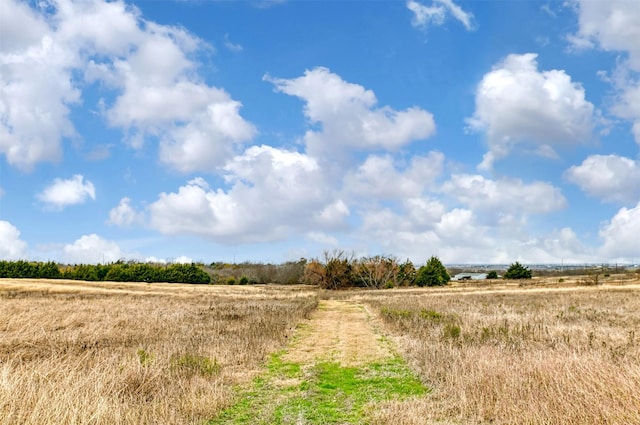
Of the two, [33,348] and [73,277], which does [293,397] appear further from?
[73,277]

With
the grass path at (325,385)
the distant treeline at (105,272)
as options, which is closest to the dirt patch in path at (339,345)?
the grass path at (325,385)

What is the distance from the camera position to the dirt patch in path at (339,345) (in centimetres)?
1414

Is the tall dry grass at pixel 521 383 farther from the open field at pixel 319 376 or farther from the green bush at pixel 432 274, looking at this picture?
the green bush at pixel 432 274

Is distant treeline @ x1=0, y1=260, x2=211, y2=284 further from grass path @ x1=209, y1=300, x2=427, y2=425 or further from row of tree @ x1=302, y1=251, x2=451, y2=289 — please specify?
grass path @ x1=209, y1=300, x2=427, y2=425

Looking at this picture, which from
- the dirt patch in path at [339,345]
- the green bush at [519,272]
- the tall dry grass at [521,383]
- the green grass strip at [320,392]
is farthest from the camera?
the green bush at [519,272]

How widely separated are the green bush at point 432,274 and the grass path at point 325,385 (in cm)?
7054

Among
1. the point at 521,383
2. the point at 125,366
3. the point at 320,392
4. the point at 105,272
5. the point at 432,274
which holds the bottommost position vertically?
the point at 320,392

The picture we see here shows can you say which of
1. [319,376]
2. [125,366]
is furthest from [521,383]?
[125,366]

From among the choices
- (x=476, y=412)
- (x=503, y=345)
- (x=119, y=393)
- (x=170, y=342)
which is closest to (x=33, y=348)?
(x=170, y=342)

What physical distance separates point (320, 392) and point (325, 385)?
1.90 ft

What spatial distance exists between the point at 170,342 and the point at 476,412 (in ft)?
36.7

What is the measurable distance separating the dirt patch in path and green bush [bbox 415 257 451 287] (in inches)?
2517

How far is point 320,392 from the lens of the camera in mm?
10117

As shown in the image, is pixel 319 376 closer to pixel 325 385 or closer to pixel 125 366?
pixel 325 385
